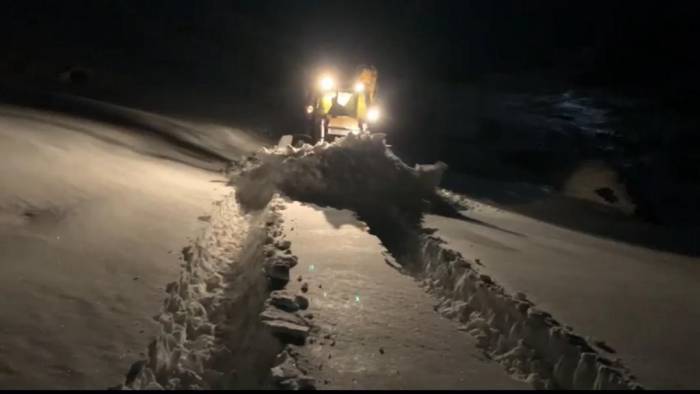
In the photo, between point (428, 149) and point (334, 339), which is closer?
point (334, 339)

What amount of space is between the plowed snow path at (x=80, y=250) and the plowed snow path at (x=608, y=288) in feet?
13.1

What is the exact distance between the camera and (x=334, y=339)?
5969 millimetres

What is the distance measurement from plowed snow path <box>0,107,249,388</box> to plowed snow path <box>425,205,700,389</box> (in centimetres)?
399

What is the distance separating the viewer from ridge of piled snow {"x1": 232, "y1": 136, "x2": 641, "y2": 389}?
577cm

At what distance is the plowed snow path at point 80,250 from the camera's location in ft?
17.5

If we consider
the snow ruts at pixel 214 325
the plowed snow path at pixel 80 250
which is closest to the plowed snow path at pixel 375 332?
the snow ruts at pixel 214 325

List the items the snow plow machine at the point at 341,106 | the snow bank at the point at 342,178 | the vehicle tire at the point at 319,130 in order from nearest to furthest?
the snow bank at the point at 342,178 < the vehicle tire at the point at 319,130 < the snow plow machine at the point at 341,106

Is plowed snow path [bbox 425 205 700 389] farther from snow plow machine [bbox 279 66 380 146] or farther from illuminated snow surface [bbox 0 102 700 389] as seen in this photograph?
snow plow machine [bbox 279 66 380 146]

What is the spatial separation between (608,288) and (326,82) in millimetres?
11382

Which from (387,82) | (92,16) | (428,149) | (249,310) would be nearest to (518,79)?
(387,82)

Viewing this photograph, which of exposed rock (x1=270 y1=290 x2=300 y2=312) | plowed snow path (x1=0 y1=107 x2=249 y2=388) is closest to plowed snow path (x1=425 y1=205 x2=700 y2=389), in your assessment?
exposed rock (x1=270 y1=290 x2=300 y2=312)

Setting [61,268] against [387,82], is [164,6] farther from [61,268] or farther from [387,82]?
[61,268]

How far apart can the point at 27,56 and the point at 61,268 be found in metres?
25.7

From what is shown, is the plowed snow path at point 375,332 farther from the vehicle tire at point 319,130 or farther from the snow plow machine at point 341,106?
the snow plow machine at point 341,106
